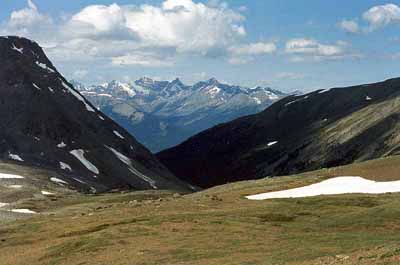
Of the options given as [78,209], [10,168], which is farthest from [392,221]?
[10,168]

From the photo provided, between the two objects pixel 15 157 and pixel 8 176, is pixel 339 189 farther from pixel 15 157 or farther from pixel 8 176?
pixel 15 157

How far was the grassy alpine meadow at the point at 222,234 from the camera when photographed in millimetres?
43938

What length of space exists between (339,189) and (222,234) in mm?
37851

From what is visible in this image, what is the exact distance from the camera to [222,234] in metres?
57.0

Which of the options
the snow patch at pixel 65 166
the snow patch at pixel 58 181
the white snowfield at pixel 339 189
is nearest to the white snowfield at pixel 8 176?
the snow patch at pixel 58 181

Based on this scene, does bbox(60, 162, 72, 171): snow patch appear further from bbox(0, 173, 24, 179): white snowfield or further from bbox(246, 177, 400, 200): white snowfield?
bbox(246, 177, 400, 200): white snowfield

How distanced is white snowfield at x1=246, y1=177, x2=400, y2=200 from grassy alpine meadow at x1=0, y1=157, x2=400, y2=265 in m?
6.26

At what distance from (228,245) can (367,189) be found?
42978mm

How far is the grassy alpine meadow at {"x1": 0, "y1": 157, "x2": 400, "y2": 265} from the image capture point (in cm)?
4394

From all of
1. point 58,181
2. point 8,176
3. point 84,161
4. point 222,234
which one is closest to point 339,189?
point 222,234

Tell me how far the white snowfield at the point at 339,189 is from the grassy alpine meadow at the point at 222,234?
626cm

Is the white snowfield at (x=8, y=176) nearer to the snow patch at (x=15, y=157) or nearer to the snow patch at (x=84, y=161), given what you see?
the snow patch at (x=15, y=157)

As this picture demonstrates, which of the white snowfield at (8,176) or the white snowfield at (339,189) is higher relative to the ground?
the white snowfield at (8,176)

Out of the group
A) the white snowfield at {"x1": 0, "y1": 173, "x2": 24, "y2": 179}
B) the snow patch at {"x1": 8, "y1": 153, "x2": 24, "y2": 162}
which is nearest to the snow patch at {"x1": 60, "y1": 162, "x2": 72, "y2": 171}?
the snow patch at {"x1": 8, "y1": 153, "x2": 24, "y2": 162}
